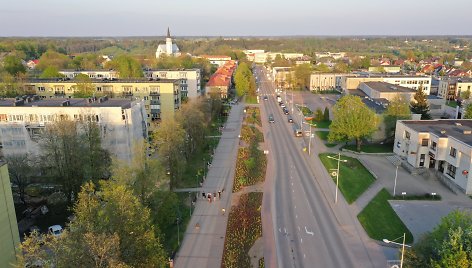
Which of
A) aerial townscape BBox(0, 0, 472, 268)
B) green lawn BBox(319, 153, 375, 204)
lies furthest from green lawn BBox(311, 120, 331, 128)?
green lawn BBox(319, 153, 375, 204)

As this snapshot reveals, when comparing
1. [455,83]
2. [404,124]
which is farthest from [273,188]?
[455,83]

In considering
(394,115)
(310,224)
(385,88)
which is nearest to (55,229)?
(310,224)

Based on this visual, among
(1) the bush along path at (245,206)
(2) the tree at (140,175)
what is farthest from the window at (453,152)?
(2) the tree at (140,175)

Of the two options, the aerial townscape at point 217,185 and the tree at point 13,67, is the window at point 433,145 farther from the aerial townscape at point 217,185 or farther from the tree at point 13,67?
the tree at point 13,67

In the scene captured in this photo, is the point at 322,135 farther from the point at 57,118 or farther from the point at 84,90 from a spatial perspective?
the point at 57,118

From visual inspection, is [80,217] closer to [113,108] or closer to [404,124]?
[113,108]

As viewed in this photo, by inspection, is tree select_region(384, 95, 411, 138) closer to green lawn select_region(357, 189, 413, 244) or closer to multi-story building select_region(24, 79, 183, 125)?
green lawn select_region(357, 189, 413, 244)

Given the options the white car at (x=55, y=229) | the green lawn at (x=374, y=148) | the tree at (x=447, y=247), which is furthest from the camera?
the green lawn at (x=374, y=148)
